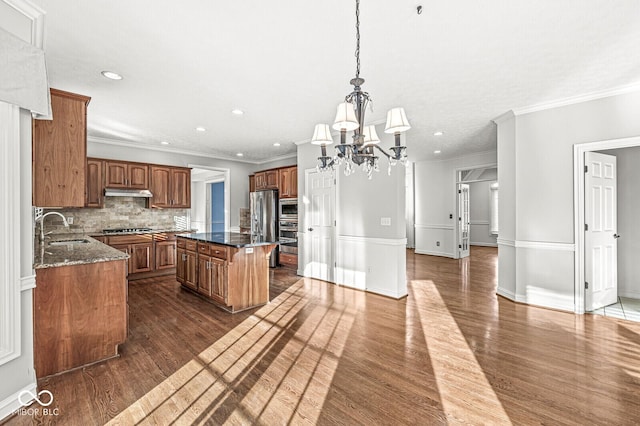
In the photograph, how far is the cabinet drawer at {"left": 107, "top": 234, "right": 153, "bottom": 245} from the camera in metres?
4.98

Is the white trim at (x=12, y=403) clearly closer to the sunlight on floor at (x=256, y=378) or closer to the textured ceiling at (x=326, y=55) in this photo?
the sunlight on floor at (x=256, y=378)

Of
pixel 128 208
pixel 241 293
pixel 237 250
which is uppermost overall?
pixel 128 208

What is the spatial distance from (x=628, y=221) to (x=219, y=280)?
5778 millimetres

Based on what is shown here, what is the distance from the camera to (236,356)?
251 centimetres

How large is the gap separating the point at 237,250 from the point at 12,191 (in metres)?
2.06

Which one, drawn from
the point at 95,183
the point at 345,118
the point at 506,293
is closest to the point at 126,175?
the point at 95,183

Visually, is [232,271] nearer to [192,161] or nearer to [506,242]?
[506,242]

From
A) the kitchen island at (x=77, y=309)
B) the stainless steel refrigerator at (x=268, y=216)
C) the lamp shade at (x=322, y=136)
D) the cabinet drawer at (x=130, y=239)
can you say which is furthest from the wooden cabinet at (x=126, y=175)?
the lamp shade at (x=322, y=136)

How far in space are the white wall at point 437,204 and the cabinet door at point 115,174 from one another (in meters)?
7.26

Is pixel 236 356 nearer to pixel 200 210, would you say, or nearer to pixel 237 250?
pixel 237 250

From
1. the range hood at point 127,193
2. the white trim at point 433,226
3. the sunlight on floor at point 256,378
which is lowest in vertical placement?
the sunlight on floor at point 256,378

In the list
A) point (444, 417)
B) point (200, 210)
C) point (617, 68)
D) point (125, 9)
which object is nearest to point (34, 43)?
point (125, 9)

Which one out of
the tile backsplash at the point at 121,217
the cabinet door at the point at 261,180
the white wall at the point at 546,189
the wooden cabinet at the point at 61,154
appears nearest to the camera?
the wooden cabinet at the point at 61,154

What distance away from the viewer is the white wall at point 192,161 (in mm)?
5517
